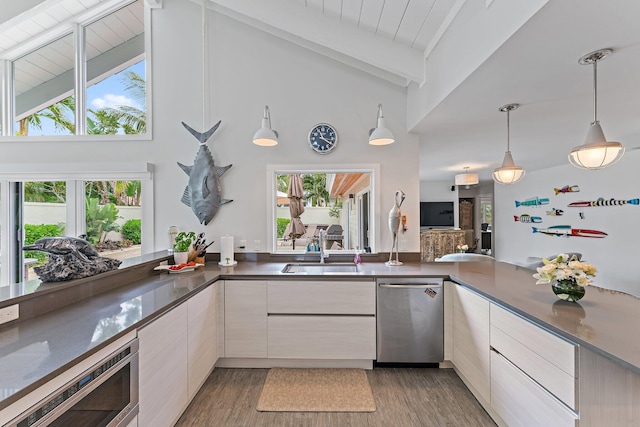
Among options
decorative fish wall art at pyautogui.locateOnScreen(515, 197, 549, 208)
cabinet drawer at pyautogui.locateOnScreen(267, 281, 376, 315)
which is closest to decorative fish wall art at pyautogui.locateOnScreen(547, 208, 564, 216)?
decorative fish wall art at pyautogui.locateOnScreen(515, 197, 549, 208)

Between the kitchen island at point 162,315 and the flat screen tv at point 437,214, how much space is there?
5859 millimetres

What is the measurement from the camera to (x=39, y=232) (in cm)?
344

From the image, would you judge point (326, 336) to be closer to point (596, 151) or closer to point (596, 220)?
point (596, 151)

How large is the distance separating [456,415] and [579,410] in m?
1.00

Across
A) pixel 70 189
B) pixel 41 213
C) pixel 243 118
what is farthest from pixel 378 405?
pixel 41 213

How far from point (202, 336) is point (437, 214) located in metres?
7.25

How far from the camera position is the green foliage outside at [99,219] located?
135 inches

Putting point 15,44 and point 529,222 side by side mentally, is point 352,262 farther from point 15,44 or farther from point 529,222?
point 529,222

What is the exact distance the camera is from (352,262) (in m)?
3.27

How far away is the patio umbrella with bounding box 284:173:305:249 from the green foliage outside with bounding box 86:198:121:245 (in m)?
1.91

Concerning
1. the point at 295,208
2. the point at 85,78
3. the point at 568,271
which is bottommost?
the point at 568,271

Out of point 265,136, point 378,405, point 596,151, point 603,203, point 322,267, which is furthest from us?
point 603,203

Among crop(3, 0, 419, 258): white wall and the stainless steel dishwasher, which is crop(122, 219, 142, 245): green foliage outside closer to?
crop(3, 0, 419, 258): white wall

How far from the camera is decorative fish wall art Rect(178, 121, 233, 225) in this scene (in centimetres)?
326
